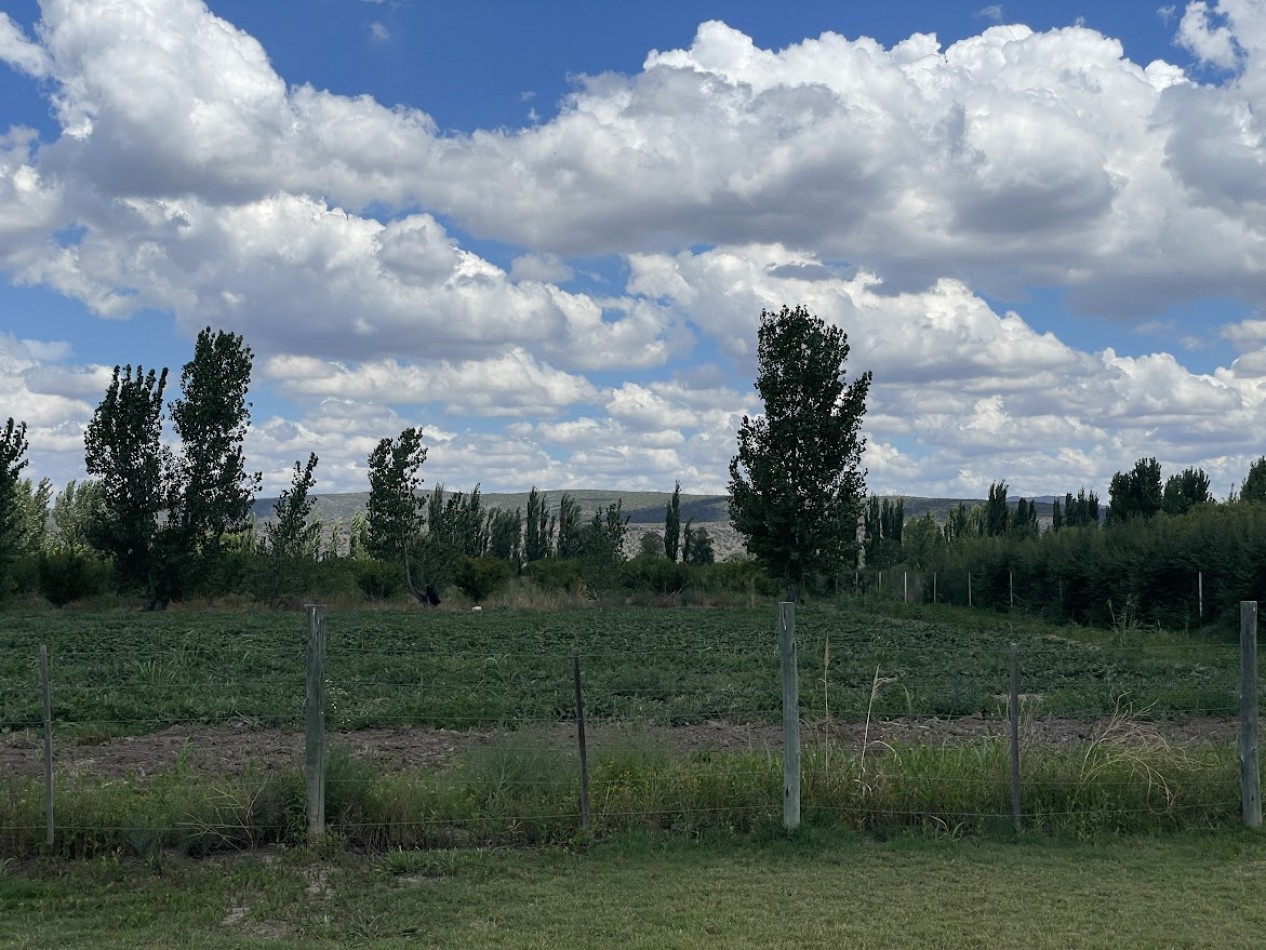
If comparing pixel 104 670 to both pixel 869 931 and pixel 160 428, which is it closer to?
pixel 869 931

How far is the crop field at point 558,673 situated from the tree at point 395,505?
15925 mm

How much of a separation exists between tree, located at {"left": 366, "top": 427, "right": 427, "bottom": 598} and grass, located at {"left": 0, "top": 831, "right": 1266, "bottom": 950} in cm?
4102

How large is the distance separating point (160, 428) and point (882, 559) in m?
56.2

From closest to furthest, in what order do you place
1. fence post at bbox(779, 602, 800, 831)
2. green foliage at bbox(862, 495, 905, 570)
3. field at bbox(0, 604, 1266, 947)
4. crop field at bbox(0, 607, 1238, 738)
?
field at bbox(0, 604, 1266, 947) < fence post at bbox(779, 602, 800, 831) < crop field at bbox(0, 607, 1238, 738) < green foliage at bbox(862, 495, 905, 570)

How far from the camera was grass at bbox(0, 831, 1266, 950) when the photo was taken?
7.24m

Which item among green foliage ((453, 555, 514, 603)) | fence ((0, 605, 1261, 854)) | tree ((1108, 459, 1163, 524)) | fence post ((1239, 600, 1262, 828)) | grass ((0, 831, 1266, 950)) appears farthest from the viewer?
tree ((1108, 459, 1163, 524))

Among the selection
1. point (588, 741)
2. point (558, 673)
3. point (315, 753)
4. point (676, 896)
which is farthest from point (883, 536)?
point (676, 896)

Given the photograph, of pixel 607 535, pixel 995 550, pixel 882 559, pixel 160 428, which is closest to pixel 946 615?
pixel 995 550

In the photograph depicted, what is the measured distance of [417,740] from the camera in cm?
1384

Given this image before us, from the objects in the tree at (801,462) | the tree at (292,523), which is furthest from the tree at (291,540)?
the tree at (801,462)

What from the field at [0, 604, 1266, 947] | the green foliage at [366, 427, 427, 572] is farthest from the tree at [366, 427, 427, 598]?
the field at [0, 604, 1266, 947]

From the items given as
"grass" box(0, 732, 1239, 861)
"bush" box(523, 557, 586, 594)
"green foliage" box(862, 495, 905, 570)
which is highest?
"green foliage" box(862, 495, 905, 570)

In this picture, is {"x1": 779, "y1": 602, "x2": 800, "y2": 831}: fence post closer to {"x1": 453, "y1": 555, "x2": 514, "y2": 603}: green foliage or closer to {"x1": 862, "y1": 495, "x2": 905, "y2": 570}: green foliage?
{"x1": 453, "y1": 555, "x2": 514, "y2": 603}: green foliage

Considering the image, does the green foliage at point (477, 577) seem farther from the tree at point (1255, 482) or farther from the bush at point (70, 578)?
the tree at point (1255, 482)
